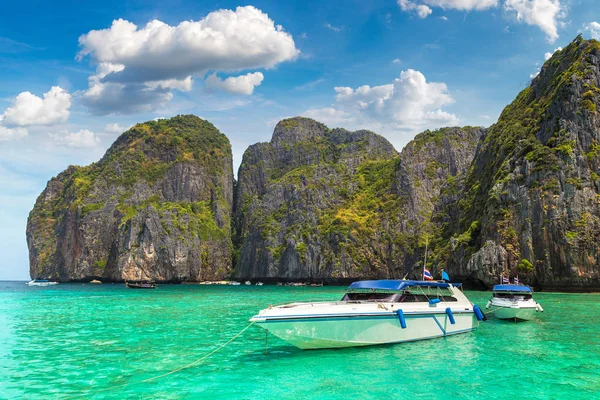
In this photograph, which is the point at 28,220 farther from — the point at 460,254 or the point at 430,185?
the point at 460,254

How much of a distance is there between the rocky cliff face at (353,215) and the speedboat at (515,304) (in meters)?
90.4

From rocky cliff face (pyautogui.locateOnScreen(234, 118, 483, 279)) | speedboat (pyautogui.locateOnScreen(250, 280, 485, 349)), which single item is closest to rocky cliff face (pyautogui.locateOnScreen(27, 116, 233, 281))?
rocky cliff face (pyautogui.locateOnScreen(234, 118, 483, 279))

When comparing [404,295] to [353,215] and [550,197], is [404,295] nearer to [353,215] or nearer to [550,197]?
[550,197]

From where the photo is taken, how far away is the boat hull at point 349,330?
17.8 m

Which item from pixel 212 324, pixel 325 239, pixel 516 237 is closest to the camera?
pixel 212 324

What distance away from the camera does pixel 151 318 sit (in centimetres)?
3462

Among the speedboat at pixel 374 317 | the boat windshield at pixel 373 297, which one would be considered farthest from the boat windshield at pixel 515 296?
the boat windshield at pixel 373 297

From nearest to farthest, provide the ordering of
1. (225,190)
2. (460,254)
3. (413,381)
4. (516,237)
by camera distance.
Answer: (413,381), (516,237), (460,254), (225,190)

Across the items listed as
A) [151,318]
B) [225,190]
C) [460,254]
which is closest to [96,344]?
[151,318]

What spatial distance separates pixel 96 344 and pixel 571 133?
78379 millimetres

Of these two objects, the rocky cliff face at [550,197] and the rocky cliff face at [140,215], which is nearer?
the rocky cliff face at [550,197]

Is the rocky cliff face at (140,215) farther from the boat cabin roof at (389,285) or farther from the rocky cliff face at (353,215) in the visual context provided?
the boat cabin roof at (389,285)

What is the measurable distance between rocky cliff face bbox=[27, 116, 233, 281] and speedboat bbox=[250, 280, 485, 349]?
131 m

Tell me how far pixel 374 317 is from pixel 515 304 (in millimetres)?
15940
